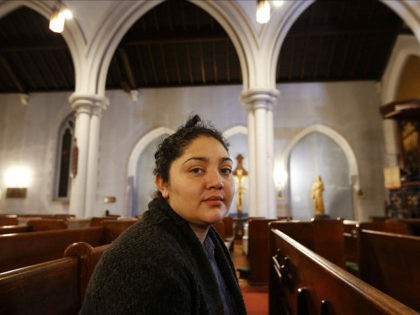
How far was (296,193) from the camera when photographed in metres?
11.2

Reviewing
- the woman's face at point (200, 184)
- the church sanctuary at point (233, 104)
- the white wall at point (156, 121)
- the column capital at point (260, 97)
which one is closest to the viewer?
the woman's face at point (200, 184)

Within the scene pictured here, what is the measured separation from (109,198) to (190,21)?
6.43 m

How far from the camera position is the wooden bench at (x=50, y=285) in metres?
0.83

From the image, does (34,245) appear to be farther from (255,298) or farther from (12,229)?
(255,298)

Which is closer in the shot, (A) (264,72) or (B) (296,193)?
(A) (264,72)

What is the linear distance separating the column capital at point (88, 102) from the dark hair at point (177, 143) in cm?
687

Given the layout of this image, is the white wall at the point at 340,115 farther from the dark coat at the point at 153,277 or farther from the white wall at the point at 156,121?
the dark coat at the point at 153,277

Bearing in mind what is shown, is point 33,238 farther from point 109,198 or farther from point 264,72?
point 109,198

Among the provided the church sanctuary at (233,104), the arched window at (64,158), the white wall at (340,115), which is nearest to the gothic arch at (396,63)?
the church sanctuary at (233,104)

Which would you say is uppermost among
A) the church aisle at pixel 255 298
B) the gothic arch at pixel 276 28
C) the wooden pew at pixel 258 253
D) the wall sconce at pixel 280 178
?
the gothic arch at pixel 276 28

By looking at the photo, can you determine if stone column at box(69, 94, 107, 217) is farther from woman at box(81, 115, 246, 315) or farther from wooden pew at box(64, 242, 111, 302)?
woman at box(81, 115, 246, 315)

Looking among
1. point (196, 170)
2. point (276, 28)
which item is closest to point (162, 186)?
point (196, 170)

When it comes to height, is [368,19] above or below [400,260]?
above

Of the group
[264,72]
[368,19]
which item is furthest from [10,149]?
[368,19]
